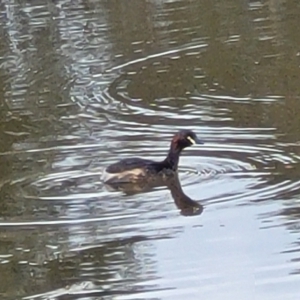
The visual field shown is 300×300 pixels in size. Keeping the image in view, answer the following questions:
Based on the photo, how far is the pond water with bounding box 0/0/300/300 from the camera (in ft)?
28.1

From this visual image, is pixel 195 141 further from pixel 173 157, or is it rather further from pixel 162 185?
pixel 162 185

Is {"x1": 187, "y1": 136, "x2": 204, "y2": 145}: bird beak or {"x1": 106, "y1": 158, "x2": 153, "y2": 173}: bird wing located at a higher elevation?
{"x1": 106, "y1": 158, "x2": 153, "y2": 173}: bird wing

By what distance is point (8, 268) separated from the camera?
29.4 ft

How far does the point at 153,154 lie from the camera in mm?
12133

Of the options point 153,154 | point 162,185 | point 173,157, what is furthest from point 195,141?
point 162,185

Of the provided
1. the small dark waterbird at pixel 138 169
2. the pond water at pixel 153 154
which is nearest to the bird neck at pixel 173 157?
the small dark waterbird at pixel 138 169

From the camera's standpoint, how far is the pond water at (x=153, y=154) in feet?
28.1

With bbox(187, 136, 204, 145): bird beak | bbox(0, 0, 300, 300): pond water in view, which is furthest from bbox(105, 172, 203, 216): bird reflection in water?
bbox(187, 136, 204, 145): bird beak

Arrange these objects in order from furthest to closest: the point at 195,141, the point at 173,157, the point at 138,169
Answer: the point at 195,141 → the point at 173,157 → the point at 138,169

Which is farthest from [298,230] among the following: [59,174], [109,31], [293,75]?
[109,31]

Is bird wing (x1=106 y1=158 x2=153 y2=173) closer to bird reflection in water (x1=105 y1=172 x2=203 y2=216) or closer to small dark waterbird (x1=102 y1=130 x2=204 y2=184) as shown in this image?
small dark waterbird (x1=102 y1=130 x2=204 y2=184)

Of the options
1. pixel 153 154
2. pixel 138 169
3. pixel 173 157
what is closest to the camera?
pixel 138 169

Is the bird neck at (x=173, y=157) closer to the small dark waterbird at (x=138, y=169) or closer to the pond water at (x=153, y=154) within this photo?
the small dark waterbird at (x=138, y=169)

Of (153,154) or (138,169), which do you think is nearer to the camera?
(138,169)
